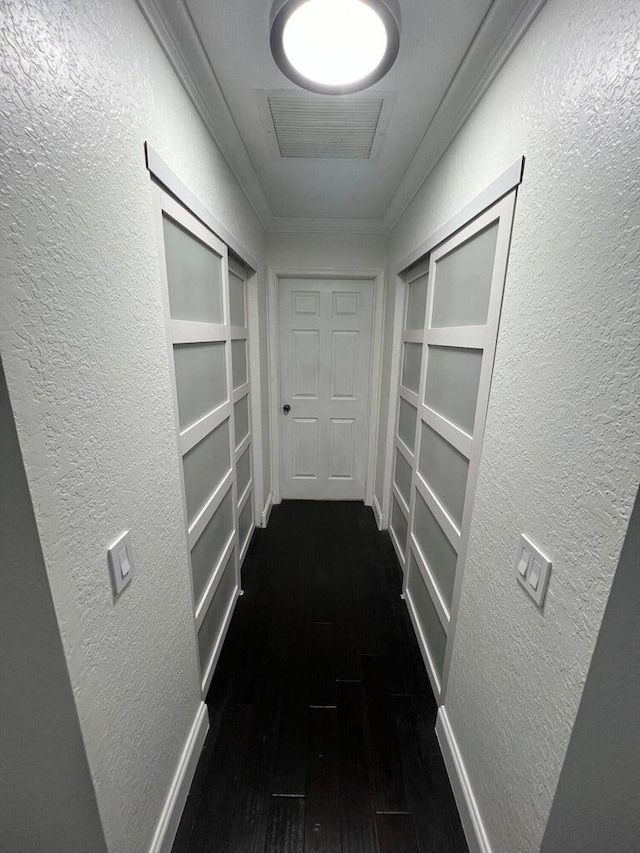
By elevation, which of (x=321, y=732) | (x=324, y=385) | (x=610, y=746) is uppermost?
(x=324, y=385)

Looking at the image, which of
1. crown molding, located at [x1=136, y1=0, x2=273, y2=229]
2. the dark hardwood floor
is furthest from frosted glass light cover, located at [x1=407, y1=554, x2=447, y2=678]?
crown molding, located at [x1=136, y1=0, x2=273, y2=229]

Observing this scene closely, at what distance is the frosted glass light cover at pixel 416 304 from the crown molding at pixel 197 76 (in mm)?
1060

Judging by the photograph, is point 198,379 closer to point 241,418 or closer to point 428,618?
point 241,418

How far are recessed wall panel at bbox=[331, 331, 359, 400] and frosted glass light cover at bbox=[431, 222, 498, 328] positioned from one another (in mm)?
1248

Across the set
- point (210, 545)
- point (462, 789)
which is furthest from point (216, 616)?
point (462, 789)

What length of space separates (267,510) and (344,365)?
4.48ft

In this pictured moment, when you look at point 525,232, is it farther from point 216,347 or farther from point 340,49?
point 216,347

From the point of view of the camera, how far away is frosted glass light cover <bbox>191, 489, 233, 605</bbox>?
1.35m

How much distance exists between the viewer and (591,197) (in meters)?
0.63

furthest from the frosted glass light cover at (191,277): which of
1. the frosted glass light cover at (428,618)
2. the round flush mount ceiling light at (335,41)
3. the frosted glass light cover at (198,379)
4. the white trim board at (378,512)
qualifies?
the white trim board at (378,512)

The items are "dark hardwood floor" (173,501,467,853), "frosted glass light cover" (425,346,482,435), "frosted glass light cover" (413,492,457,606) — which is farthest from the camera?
"frosted glass light cover" (413,492,457,606)

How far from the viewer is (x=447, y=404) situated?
1.42 m

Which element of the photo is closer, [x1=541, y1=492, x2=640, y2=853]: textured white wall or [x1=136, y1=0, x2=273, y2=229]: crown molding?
[x1=541, y1=492, x2=640, y2=853]: textured white wall

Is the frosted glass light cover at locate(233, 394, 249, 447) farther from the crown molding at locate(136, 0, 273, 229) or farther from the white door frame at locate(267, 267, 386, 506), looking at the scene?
the crown molding at locate(136, 0, 273, 229)
